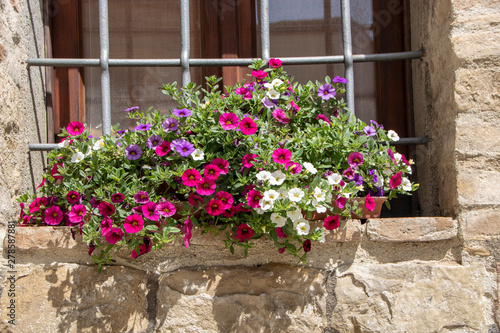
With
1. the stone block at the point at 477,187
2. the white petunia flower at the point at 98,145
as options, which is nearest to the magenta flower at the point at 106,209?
the white petunia flower at the point at 98,145

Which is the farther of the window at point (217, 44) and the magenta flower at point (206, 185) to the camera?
the window at point (217, 44)

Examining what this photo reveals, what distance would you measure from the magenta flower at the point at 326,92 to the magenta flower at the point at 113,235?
0.79m

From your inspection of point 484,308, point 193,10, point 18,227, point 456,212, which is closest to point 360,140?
point 456,212

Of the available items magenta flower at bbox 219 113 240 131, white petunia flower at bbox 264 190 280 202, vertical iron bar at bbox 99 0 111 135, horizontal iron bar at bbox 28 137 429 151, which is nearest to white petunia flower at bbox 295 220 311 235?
white petunia flower at bbox 264 190 280 202

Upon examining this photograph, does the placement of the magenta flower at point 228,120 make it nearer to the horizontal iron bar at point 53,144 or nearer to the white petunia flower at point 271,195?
the white petunia flower at point 271,195

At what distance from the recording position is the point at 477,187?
5.03 feet

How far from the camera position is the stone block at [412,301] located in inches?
59.6

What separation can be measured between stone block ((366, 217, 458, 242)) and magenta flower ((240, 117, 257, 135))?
0.48m

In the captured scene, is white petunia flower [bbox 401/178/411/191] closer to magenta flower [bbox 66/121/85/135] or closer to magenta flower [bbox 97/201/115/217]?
magenta flower [bbox 97/201/115/217]

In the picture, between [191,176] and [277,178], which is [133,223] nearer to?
[191,176]

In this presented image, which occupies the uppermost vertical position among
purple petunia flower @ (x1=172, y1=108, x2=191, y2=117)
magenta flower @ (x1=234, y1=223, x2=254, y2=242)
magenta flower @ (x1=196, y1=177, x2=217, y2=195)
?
purple petunia flower @ (x1=172, y1=108, x2=191, y2=117)

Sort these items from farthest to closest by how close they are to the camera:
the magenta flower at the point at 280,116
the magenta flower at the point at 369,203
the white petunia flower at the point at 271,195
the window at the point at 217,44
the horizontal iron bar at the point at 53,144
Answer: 1. the window at the point at 217,44
2. the horizontal iron bar at the point at 53,144
3. the magenta flower at the point at 280,116
4. the magenta flower at the point at 369,203
5. the white petunia flower at the point at 271,195

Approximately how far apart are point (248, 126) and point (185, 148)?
7.9 inches

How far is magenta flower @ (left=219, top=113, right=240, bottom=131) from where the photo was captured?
1.44 meters
